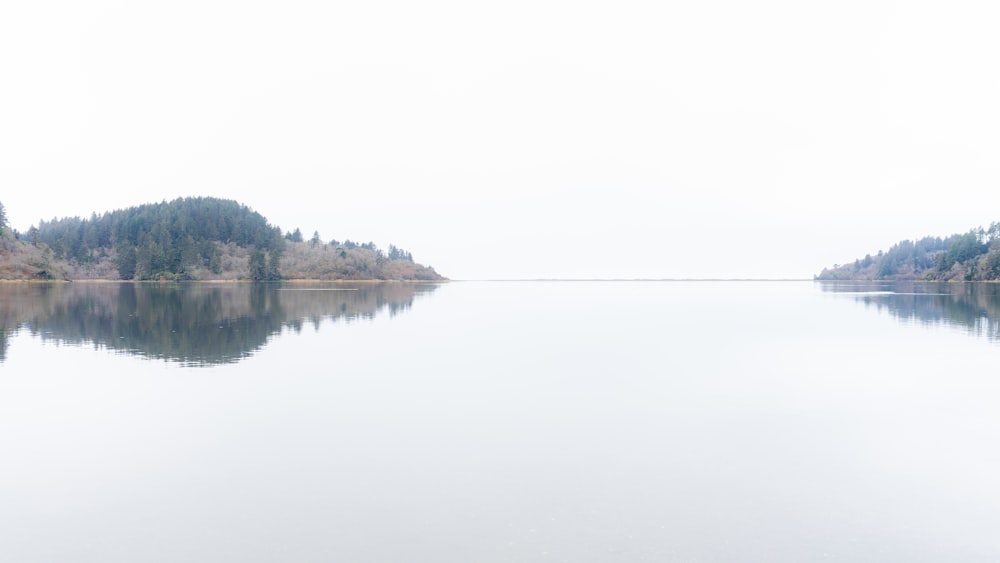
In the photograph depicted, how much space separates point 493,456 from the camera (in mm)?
14734

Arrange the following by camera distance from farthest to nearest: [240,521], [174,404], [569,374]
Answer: [569,374], [174,404], [240,521]

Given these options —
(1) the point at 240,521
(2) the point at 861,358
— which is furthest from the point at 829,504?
(2) the point at 861,358

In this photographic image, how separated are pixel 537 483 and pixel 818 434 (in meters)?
9.79

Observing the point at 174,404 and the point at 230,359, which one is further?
the point at 230,359

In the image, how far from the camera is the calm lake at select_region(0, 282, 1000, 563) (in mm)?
10094

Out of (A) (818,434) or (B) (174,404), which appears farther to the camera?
(B) (174,404)

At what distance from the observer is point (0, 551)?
31.9 ft

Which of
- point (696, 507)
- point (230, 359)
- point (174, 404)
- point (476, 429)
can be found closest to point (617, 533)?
point (696, 507)

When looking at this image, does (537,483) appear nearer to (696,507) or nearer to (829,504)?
(696,507)

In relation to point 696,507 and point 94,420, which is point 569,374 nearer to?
point 696,507

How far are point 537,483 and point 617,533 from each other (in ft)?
9.27

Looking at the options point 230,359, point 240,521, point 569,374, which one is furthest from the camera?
point 230,359

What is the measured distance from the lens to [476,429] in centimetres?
1739

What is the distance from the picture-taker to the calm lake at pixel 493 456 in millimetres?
10094
